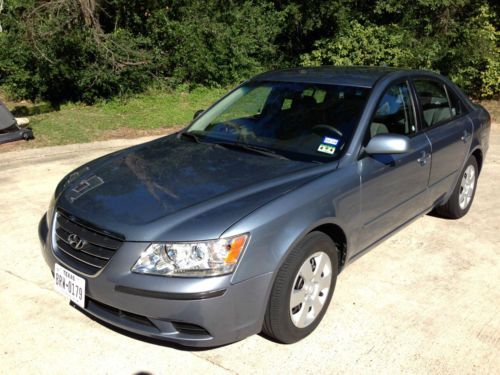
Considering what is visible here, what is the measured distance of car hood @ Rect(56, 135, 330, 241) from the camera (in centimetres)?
264

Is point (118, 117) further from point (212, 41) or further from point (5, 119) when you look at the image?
point (212, 41)

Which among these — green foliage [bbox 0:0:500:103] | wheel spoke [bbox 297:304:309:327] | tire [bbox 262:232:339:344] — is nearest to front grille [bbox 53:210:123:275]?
tire [bbox 262:232:339:344]

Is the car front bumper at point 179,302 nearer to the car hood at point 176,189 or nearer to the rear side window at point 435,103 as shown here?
the car hood at point 176,189

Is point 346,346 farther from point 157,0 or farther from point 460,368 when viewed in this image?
point 157,0

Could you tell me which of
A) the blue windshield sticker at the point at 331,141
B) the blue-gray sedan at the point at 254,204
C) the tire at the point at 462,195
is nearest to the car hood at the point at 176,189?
the blue-gray sedan at the point at 254,204

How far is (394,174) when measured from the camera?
3641 mm

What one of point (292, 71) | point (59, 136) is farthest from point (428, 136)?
point (59, 136)

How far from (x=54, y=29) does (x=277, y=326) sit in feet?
33.1

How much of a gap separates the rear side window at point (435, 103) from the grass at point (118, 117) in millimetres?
6221

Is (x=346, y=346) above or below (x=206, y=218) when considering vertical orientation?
below

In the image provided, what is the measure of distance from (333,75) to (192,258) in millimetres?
2142

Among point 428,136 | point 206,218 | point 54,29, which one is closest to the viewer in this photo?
point 206,218

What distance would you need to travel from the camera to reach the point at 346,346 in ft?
9.99

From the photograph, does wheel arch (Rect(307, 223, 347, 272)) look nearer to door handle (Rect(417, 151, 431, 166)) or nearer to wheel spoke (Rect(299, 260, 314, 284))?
wheel spoke (Rect(299, 260, 314, 284))
